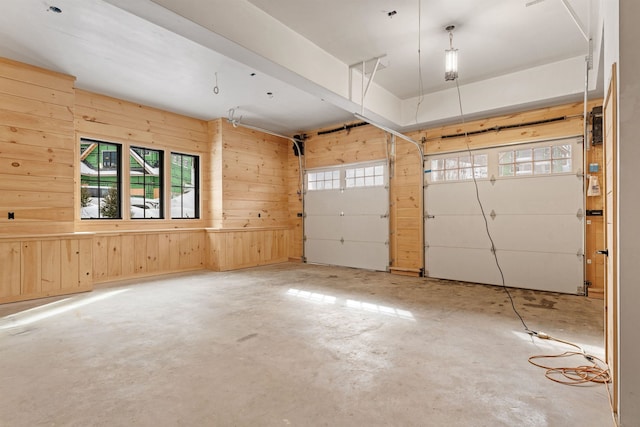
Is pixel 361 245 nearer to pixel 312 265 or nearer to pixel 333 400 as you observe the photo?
pixel 312 265

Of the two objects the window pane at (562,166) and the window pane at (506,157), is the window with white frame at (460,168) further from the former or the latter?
the window pane at (562,166)

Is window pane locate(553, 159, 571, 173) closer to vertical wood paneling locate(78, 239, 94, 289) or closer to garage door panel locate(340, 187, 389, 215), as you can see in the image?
garage door panel locate(340, 187, 389, 215)

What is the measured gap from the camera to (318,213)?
7.08 metres

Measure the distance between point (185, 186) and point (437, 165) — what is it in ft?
15.5

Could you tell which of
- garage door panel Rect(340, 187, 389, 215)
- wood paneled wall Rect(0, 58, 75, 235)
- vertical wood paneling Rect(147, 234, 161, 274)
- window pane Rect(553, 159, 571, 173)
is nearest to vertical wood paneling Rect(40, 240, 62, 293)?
wood paneled wall Rect(0, 58, 75, 235)

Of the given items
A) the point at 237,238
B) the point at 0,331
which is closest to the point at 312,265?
the point at 237,238

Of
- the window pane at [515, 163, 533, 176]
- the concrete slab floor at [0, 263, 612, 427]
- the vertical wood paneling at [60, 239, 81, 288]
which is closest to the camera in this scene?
the concrete slab floor at [0, 263, 612, 427]

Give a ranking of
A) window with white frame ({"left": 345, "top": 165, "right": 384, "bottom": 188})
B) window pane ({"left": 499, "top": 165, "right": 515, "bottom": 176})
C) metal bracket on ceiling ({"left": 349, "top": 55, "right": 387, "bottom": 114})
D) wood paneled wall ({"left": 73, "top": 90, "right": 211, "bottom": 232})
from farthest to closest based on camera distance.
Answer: window with white frame ({"left": 345, "top": 165, "right": 384, "bottom": 188}), wood paneled wall ({"left": 73, "top": 90, "right": 211, "bottom": 232}), window pane ({"left": 499, "top": 165, "right": 515, "bottom": 176}), metal bracket on ceiling ({"left": 349, "top": 55, "right": 387, "bottom": 114})

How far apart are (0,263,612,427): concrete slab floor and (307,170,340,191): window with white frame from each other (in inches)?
124

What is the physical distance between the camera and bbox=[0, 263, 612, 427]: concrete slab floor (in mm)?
1763

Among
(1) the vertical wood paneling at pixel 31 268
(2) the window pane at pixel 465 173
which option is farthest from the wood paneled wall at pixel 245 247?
(2) the window pane at pixel 465 173

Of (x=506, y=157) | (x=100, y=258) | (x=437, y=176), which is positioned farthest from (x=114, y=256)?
(x=506, y=157)

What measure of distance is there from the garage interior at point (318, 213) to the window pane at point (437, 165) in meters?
0.09

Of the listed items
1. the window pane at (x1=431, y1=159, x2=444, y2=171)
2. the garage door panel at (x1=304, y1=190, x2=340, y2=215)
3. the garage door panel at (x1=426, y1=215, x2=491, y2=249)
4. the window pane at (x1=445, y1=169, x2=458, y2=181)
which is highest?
the window pane at (x1=431, y1=159, x2=444, y2=171)
